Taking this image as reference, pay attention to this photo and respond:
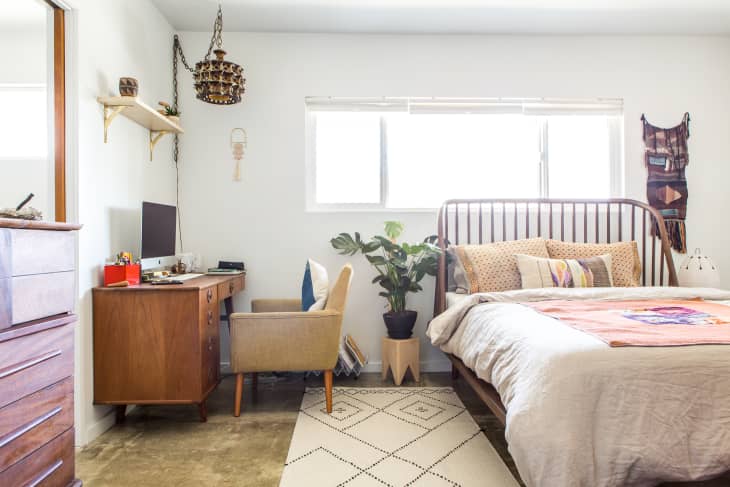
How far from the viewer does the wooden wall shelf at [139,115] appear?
7.80 ft

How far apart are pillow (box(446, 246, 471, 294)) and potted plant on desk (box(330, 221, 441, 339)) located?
12cm

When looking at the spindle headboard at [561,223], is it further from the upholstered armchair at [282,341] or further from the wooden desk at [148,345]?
the wooden desk at [148,345]

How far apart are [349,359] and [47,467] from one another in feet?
6.66

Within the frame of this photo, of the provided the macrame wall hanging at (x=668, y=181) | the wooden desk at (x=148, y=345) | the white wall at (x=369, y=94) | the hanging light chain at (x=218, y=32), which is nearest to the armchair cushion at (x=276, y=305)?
the white wall at (x=369, y=94)

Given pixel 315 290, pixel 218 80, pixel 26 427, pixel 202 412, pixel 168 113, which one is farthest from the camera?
pixel 168 113

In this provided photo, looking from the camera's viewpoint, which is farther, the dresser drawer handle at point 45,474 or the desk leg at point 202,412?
the desk leg at point 202,412

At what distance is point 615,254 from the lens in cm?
304

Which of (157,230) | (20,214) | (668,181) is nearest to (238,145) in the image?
(157,230)

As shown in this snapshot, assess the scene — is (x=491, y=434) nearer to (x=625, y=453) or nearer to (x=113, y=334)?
(x=625, y=453)

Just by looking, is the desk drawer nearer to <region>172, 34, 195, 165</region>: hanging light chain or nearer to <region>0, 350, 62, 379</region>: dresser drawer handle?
<region>172, 34, 195, 165</region>: hanging light chain

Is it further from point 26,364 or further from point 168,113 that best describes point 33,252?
point 168,113

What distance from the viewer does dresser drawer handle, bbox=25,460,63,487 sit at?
4.18 ft

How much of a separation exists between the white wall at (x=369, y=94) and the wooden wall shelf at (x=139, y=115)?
341mm

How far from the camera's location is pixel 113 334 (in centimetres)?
225
